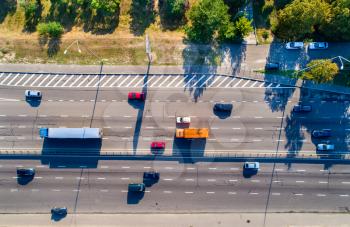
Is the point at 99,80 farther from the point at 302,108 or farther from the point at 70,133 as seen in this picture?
the point at 302,108

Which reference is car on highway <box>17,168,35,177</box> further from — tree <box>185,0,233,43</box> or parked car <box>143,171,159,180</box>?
tree <box>185,0,233,43</box>

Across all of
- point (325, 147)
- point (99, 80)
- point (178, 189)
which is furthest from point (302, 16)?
point (99, 80)

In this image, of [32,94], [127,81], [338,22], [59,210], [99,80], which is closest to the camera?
[338,22]

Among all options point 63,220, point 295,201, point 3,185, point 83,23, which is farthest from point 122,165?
point 295,201

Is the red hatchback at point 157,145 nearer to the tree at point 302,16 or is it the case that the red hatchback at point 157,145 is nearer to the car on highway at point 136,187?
the car on highway at point 136,187

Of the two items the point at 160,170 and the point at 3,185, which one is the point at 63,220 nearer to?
the point at 3,185

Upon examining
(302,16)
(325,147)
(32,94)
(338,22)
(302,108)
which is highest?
(302,16)

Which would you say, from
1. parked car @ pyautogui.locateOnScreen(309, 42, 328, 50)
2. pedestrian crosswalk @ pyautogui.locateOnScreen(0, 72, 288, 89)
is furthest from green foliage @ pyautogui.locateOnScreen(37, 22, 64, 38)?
parked car @ pyautogui.locateOnScreen(309, 42, 328, 50)
